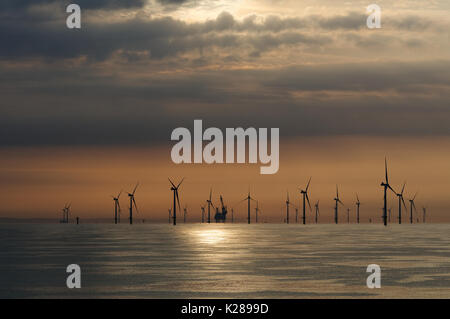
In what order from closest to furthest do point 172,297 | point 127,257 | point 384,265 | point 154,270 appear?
point 172,297, point 154,270, point 384,265, point 127,257

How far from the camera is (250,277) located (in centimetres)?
7125

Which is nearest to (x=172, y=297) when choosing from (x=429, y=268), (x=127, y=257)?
(x=429, y=268)

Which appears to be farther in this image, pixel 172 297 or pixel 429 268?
pixel 429 268

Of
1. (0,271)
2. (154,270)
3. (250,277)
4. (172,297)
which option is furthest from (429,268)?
(0,271)

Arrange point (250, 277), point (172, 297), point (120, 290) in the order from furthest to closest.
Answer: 1. point (250, 277)
2. point (120, 290)
3. point (172, 297)

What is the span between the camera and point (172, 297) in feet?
184

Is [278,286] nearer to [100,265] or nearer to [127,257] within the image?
[100,265]

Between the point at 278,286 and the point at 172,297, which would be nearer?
the point at 172,297

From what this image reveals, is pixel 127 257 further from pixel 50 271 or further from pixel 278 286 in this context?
pixel 278 286
